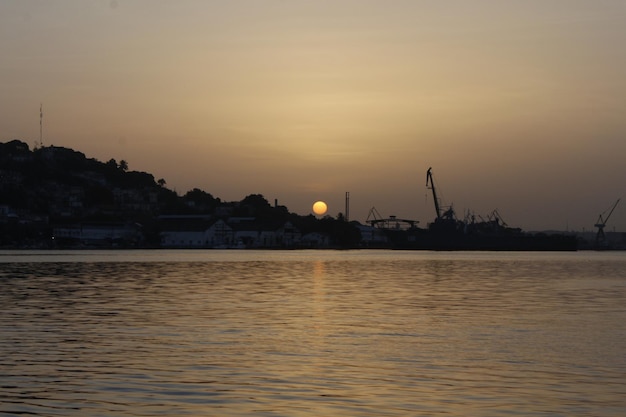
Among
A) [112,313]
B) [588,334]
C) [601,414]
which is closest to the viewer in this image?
[601,414]

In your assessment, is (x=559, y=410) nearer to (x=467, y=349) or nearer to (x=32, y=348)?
(x=467, y=349)

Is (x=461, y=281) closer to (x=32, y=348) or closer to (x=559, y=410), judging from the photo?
(x=32, y=348)

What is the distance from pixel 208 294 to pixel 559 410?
1688 inches

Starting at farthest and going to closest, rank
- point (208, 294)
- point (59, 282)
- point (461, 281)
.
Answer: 1. point (461, 281)
2. point (59, 282)
3. point (208, 294)

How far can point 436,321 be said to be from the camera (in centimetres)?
4344

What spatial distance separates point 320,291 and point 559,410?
46.1m

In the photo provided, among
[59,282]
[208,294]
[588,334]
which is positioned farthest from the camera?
[59,282]

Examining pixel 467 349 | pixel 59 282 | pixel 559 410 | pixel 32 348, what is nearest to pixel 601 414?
pixel 559 410

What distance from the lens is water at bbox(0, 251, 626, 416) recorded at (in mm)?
22719

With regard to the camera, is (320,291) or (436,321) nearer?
(436,321)

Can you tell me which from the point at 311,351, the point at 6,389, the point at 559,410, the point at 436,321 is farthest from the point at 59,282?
the point at 559,410

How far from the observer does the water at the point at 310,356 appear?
22.7 m

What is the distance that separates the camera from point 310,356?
30.9 m

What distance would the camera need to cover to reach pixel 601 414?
21.5 m
